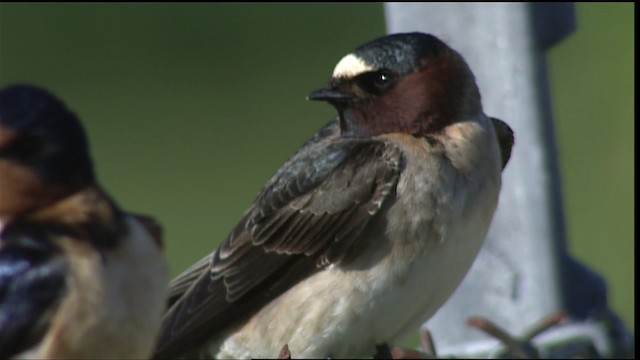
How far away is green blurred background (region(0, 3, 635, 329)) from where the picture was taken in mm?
7910

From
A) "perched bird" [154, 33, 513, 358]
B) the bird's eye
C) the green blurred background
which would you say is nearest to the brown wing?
"perched bird" [154, 33, 513, 358]

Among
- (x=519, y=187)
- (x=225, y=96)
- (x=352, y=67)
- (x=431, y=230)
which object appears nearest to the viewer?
(x=431, y=230)

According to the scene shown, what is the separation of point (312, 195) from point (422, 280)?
0.32m

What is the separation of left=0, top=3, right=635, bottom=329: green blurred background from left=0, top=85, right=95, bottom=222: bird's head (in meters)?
4.49

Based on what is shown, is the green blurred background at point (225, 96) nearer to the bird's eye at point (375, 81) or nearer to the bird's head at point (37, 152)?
the bird's eye at point (375, 81)

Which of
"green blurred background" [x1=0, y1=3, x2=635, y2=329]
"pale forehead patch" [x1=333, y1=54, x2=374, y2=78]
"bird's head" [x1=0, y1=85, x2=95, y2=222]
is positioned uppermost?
"bird's head" [x1=0, y1=85, x2=95, y2=222]

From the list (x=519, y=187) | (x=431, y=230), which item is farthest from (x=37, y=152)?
(x=519, y=187)

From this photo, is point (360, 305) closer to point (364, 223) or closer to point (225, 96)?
point (364, 223)

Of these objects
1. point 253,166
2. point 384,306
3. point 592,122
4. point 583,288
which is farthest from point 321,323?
point 253,166

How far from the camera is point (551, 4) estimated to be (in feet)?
14.8

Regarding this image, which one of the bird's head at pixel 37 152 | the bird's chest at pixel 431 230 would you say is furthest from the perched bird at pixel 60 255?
the bird's chest at pixel 431 230

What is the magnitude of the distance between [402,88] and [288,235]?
37 centimetres

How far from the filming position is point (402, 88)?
432 centimetres

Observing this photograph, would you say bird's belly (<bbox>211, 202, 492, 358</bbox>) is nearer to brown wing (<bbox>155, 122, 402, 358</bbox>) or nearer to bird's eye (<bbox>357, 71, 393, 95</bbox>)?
brown wing (<bbox>155, 122, 402, 358</bbox>)
